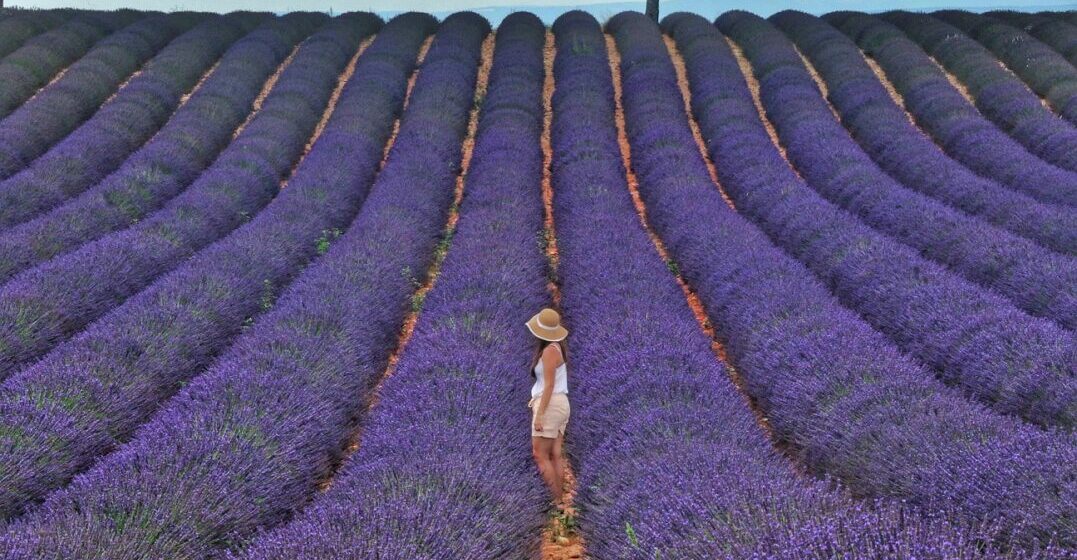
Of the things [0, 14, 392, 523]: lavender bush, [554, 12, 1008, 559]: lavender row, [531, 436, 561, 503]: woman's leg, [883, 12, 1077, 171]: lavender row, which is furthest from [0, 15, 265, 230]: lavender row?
[883, 12, 1077, 171]: lavender row

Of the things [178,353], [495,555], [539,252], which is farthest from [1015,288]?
[178,353]

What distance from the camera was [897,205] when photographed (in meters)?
8.94

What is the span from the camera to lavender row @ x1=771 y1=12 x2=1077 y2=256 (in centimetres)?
784

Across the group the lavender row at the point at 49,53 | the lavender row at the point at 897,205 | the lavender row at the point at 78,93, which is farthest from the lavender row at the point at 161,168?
the lavender row at the point at 897,205

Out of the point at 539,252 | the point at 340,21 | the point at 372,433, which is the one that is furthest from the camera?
the point at 340,21

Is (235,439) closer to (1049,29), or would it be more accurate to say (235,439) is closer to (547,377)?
(547,377)

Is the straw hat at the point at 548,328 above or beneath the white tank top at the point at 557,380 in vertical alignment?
above

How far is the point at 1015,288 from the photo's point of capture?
675cm

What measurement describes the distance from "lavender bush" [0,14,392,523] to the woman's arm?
217 centimetres

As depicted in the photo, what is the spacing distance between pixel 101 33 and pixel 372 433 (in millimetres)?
17472

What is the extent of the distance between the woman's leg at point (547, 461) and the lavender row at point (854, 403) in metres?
1.22

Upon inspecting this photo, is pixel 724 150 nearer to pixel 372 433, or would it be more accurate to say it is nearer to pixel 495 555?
pixel 372 433

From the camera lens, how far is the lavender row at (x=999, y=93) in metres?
11.5

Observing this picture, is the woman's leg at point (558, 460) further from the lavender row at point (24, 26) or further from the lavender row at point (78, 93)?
the lavender row at point (24, 26)
